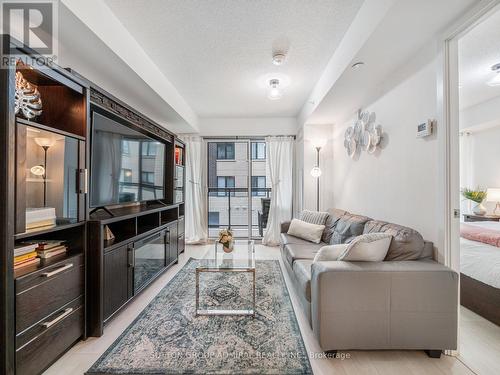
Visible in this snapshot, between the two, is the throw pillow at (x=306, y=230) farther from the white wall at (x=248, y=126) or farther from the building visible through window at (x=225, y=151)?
the building visible through window at (x=225, y=151)

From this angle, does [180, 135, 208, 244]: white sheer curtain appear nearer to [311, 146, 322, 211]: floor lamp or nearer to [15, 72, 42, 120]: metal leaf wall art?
[311, 146, 322, 211]: floor lamp

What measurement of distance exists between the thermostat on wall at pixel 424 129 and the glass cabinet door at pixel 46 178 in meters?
2.71

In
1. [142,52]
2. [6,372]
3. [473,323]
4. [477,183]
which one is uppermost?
[142,52]

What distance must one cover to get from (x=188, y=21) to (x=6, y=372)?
2672 mm

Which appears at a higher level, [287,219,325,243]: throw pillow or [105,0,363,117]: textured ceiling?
[105,0,363,117]: textured ceiling

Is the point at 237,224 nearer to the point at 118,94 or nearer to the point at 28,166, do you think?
the point at 118,94

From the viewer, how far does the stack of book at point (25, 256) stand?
1.46 meters

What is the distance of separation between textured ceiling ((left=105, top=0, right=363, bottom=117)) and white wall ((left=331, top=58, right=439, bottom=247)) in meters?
0.83

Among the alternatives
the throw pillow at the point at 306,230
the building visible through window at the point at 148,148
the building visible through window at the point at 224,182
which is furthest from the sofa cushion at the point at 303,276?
the building visible through window at the point at 224,182

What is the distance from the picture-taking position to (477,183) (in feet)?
14.8

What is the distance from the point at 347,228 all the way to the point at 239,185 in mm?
2864

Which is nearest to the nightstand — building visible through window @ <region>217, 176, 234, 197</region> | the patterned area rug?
the patterned area rug

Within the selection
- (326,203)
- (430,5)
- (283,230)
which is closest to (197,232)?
(283,230)

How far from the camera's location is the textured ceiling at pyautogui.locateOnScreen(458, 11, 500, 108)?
6.72ft
